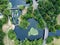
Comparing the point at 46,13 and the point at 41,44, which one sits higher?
the point at 46,13

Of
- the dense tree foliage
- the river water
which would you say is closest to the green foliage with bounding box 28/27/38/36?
the river water

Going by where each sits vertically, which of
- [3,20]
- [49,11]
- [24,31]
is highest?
[49,11]

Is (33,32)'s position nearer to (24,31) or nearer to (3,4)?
(24,31)

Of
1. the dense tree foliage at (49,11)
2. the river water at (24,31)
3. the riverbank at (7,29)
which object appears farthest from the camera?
the river water at (24,31)

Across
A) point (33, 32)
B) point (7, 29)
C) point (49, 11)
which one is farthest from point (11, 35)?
point (49, 11)

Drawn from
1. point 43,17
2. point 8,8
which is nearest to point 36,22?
point 43,17

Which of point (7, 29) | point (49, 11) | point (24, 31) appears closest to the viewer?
point (49, 11)

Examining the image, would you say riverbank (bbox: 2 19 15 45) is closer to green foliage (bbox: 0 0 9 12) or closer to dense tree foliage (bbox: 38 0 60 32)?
green foliage (bbox: 0 0 9 12)

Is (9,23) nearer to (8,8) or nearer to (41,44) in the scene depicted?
(8,8)

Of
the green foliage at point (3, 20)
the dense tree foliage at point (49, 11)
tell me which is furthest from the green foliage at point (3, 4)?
the dense tree foliage at point (49, 11)

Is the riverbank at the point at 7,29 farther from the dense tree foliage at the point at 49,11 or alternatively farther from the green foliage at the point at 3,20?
the dense tree foliage at the point at 49,11

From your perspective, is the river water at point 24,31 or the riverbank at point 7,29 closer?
the riverbank at point 7,29
